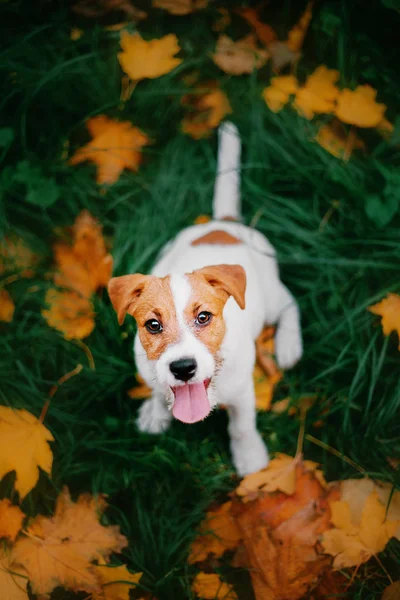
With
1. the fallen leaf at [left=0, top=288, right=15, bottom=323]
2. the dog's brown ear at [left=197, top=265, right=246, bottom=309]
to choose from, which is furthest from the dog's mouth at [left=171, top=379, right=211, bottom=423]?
the fallen leaf at [left=0, top=288, right=15, bottom=323]

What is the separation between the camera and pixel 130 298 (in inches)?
109

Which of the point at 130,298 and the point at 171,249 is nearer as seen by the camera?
the point at 130,298

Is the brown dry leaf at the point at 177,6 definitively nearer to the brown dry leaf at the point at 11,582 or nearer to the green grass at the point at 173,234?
the green grass at the point at 173,234

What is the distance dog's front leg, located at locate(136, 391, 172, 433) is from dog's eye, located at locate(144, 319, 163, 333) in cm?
89

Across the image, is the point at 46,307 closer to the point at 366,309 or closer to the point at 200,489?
the point at 200,489

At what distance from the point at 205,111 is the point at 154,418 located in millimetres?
2474

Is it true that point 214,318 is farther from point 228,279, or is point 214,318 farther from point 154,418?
point 154,418

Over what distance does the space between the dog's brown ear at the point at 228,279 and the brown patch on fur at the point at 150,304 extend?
214 mm

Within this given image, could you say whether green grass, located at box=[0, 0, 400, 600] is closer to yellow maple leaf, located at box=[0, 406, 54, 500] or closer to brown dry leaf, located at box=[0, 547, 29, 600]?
yellow maple leaf, located at box=[0, 406, 54, 500]

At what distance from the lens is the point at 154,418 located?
3.56 m

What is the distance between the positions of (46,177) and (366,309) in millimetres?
2575

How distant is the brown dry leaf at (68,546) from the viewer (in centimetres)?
307

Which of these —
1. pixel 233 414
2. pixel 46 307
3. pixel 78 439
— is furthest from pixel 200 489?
pixel 46 307

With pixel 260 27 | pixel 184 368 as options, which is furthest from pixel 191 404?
pixel 260 27
